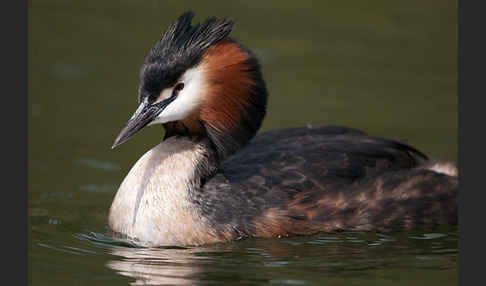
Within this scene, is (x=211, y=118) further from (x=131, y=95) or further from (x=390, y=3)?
(x=390, y=3)

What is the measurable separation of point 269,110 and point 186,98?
416cm

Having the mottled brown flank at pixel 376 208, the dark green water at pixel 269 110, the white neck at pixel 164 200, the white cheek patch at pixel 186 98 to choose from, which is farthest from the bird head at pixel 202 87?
the dark green water at pixel 269 110

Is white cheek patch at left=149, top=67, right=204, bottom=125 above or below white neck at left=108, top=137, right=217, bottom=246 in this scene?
above

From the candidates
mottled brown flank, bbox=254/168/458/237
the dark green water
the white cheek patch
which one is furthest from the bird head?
the dark green water

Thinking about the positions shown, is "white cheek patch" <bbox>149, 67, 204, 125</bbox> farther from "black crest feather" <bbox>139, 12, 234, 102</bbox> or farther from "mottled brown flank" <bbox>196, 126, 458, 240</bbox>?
"mottled brown flank" <bbox>196, 126, 458, 240</bbox>

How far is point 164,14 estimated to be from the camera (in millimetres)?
14172

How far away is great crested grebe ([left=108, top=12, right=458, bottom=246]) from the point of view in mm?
8086

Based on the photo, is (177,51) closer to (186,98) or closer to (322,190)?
(186,98)

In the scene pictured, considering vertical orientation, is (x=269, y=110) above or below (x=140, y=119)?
above

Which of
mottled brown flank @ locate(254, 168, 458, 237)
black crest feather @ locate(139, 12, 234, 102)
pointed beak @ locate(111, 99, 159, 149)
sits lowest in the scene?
mottled brown flank @ locate(254, 168, 458, 237)

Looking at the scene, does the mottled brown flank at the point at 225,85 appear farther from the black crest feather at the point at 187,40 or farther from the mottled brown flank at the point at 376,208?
the mottled brown flank at the point at 376,208

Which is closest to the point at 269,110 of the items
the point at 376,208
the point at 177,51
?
the point at 376,208

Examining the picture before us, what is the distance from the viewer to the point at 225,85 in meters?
8.26

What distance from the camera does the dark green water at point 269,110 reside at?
7.41 meters
